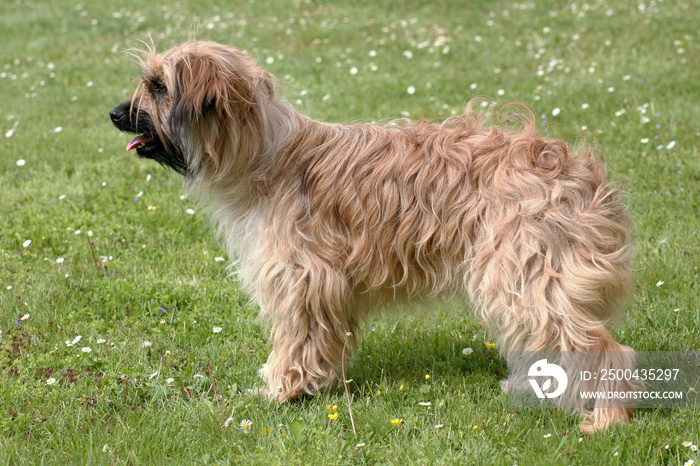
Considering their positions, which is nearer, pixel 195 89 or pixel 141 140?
pixel 195 89

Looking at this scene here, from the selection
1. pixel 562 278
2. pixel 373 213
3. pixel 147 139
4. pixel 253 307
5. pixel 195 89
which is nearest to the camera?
pixel 562 278

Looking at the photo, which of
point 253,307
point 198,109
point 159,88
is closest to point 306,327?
point 253,307

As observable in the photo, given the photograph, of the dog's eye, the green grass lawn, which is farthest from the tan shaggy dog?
the green grass lawn

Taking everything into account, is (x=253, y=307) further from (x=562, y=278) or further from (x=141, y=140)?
(x=562, y=278)

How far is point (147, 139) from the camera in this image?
350 centimetres

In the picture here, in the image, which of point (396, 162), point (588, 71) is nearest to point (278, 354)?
point (396, 162)

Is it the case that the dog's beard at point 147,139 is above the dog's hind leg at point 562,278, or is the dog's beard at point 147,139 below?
above

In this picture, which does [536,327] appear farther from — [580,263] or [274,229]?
[274,229]

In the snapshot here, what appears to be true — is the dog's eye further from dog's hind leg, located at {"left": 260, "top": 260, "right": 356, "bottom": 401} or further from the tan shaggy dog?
dog's hind leg, located at {"left": 260, "top": 260, "right": 356, "bottom": 401}

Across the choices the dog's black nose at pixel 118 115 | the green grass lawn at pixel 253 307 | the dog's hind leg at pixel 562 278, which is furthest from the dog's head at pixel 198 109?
the dog's hind leg at pixel 562 278

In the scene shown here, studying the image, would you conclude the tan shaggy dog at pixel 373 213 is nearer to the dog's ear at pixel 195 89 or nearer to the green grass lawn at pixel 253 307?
the dog's ear at pixel 195 89

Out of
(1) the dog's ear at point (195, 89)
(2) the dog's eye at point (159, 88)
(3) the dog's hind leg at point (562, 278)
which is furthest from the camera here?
(2) the dog's eye at point (159, 88)

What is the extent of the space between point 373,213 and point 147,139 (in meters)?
1.15

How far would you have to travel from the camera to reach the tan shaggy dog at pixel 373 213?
312 cm
